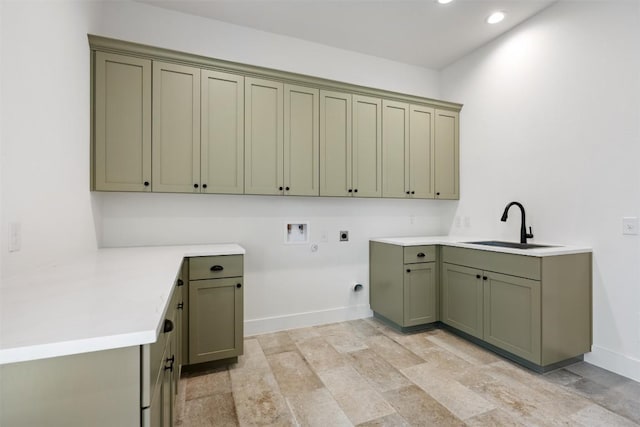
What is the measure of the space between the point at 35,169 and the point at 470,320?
3.19 meters

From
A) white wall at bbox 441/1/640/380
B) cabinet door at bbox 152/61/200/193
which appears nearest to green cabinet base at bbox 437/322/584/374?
white wall at bbox 441/1/640/380

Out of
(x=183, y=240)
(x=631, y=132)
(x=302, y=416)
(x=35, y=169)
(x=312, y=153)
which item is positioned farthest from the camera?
(x=312, y=153)

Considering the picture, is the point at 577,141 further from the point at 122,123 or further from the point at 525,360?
the point at 122,123

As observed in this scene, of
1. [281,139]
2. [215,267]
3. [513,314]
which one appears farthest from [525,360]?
[281,139]

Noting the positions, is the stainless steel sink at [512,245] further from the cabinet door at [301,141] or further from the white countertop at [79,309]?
the white countertop at [79,309]

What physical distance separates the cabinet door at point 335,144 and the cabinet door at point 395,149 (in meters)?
0.42

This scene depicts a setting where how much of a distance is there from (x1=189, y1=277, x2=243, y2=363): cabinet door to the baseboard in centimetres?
62

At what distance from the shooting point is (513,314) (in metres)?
2.38

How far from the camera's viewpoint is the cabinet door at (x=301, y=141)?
280 cm

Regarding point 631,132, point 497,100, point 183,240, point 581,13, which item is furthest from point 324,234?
point 581,13

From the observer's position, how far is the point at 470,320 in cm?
275

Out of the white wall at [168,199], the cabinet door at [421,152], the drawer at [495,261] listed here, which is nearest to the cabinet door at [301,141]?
the white wall at [168,199]

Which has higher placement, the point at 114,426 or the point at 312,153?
the point at 312,153

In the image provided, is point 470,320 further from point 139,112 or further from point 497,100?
point 139,112
